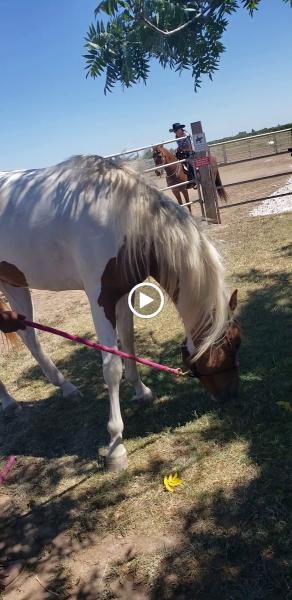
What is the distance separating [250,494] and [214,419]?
708mm

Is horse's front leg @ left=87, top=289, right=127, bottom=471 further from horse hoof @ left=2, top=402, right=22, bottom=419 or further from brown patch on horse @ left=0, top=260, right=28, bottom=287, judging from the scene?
horse hoof @ left=2, top=402, right=22, bottom=419

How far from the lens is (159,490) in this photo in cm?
243

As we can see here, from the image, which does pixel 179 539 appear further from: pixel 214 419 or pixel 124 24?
pixel 124 24

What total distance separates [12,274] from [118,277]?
102cm

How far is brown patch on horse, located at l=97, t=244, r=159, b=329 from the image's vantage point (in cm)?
256

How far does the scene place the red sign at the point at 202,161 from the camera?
811 centimetres

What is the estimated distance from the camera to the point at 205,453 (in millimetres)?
2598

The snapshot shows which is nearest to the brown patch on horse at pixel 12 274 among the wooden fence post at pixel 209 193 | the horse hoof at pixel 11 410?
the horse hoof at pixel 11 410

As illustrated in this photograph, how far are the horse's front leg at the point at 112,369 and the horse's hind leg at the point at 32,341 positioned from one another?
972 millimetres

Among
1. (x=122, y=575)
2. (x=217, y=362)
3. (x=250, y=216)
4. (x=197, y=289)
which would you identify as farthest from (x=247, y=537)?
(x=250, y=216)

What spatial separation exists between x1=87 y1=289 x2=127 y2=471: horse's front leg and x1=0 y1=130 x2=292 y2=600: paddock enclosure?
10 centimetres

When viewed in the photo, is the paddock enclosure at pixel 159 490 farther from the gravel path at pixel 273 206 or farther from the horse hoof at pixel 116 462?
the gravel path at pixel 273 206

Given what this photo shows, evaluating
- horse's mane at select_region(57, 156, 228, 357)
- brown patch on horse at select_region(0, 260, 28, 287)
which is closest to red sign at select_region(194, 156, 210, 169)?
brown patch on horse at select_region(0, 260, 28, 287)

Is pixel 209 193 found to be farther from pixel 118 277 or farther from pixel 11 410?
pixel 118 277
